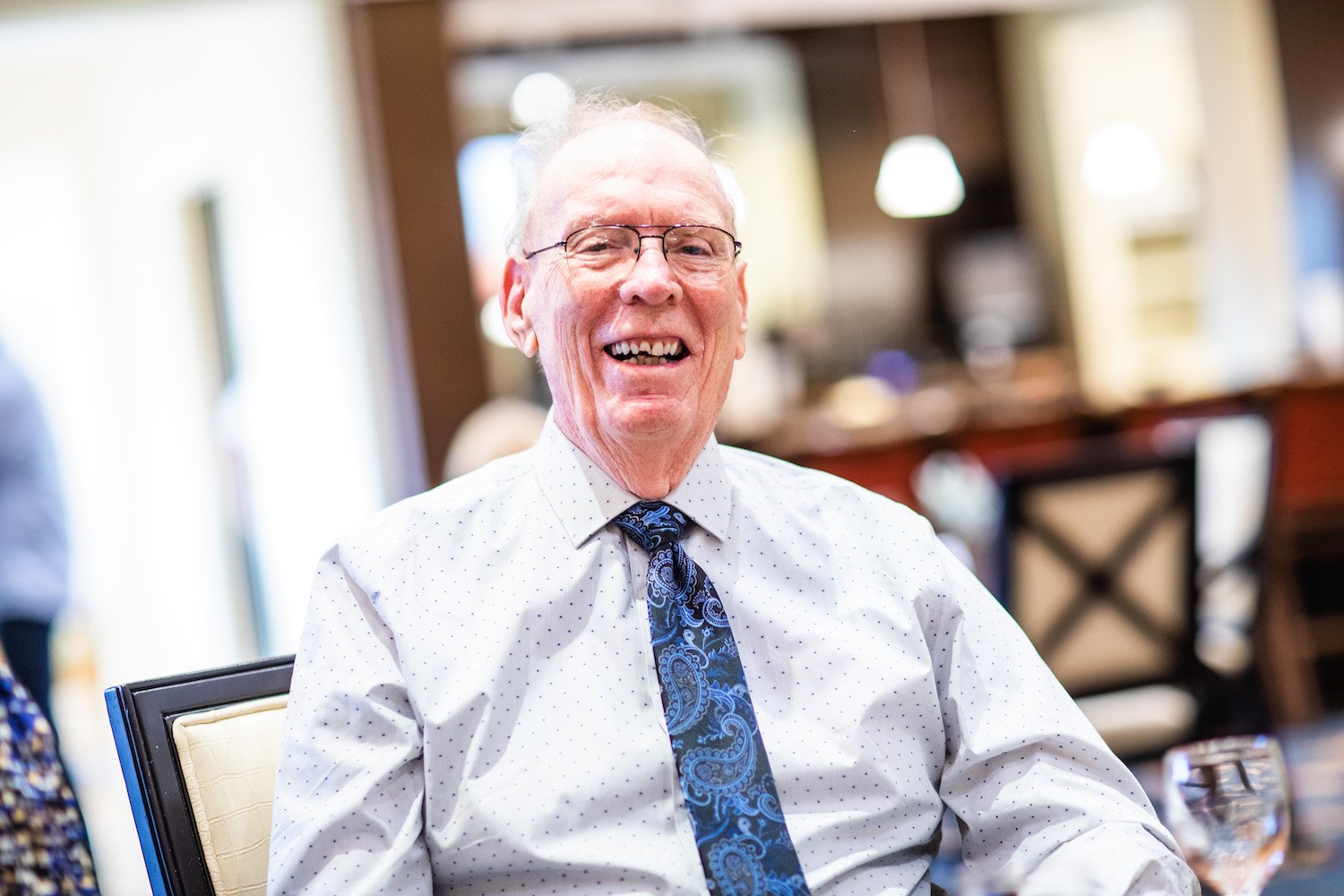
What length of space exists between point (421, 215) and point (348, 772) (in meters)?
3.90

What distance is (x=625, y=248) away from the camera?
149 centimetres

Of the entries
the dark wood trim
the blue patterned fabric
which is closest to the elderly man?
the blue patterned fabric

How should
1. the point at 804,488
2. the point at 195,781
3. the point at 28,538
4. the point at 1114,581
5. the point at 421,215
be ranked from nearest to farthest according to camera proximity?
the point at 195,781 → the point at 804,488 → the point at 28,538 → the point at 1114,581 → the point at 421,215

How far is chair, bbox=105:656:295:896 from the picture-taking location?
1.31 m

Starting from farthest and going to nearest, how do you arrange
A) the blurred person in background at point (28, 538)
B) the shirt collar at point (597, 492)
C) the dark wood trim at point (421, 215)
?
the dark wood trim at point (421, 215), the blurred person in background at point (28, 538), the shirt collar at point (597, 492)

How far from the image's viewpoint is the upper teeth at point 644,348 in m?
1.48

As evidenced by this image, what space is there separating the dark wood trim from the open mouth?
138 inches

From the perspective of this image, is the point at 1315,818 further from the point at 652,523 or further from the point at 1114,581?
the point at 1114,581

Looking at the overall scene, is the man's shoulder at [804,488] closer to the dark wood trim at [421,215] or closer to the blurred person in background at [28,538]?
the blurred person in background at [28,538]

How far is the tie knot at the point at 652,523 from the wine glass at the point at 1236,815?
0.54 m

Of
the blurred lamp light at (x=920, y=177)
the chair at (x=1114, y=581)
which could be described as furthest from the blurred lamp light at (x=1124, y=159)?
the chair at (x=1114, y=581)

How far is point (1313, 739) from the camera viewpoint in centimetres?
254

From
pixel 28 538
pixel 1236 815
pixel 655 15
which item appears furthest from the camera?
pixel 655 15

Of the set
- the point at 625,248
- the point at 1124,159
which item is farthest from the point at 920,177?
the point at 625,248
